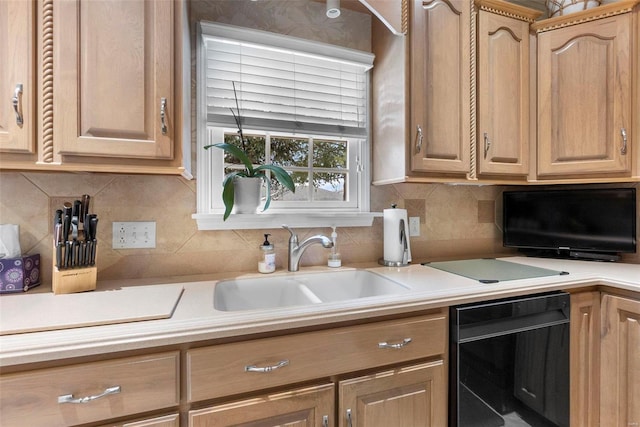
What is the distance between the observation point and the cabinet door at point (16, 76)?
37.6 inches

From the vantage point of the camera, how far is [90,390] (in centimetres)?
78

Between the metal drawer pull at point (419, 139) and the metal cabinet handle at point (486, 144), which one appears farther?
the metal cabinet handle at point (486, 144)

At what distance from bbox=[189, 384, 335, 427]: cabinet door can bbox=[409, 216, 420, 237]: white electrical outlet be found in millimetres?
1076

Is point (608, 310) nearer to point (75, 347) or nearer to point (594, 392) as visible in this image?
point (594, 392)

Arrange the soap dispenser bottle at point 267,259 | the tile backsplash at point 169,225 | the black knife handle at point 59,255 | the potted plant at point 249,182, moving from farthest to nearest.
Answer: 1. the soap dispenser bottle at point 267,259
2. the potted plant at point 249,182
3. the tile backsplash at point 169,225
4. the black knife handle at point 59,255

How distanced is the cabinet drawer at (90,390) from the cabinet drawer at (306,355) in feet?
0.25

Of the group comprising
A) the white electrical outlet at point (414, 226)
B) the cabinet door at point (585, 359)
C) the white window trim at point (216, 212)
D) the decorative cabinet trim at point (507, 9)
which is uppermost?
the decorative cabinet trim at point (507, 9)

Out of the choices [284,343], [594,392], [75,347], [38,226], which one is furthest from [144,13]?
[594,392]

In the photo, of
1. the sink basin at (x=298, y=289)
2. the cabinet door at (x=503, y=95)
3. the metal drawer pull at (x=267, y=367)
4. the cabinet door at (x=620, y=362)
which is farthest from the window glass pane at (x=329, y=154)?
the cabinet door at (x=620, y=362)

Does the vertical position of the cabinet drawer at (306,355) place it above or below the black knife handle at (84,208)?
below

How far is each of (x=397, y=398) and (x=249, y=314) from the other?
0.61 metres

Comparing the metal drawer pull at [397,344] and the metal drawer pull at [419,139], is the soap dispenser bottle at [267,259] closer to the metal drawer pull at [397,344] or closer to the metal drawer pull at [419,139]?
the metal drawer pull at [397,344]

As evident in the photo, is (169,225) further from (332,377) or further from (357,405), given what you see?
(357,405)

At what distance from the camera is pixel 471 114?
1.59 meters
